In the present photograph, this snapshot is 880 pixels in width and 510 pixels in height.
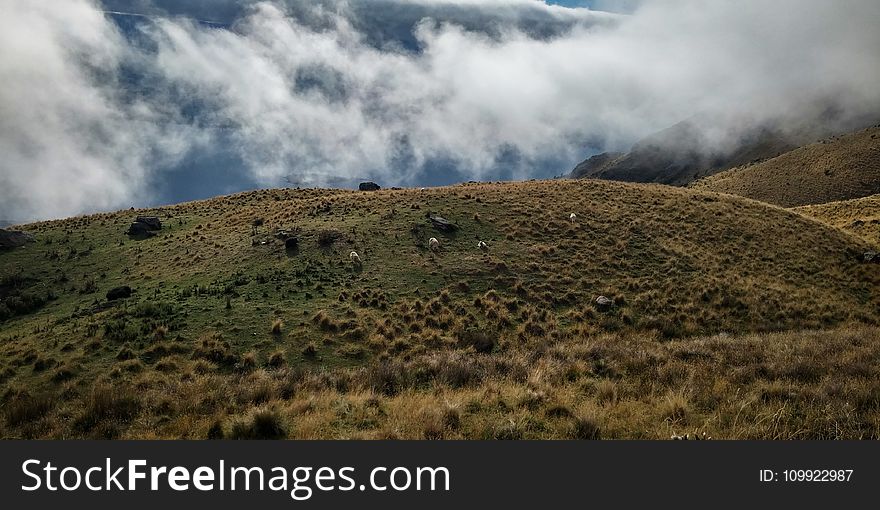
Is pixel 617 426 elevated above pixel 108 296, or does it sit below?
below

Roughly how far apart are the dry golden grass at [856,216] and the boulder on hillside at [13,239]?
70.3 meters

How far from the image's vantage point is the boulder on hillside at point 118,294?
21.1m

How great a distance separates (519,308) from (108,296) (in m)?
20.8

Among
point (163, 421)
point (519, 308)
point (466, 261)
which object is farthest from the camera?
point (466, 261)

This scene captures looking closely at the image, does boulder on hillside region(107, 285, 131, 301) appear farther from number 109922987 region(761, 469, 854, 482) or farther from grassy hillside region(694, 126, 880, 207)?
grassy hillside region(694, 126, 880, 207)

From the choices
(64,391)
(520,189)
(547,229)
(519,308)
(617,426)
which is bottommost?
(617,426)

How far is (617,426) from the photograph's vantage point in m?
6.97

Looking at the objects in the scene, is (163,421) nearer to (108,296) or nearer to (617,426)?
(617,426)

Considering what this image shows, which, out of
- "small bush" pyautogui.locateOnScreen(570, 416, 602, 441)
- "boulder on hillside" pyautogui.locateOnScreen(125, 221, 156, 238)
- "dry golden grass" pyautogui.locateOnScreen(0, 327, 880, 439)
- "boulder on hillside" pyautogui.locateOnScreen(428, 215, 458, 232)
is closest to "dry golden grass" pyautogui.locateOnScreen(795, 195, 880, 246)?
"boulder on hillside" pyautogui.locateOnScreen(428, 215, 458, 232)

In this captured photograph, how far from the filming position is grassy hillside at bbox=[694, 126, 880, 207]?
9069 cm

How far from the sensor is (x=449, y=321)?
19.4 m

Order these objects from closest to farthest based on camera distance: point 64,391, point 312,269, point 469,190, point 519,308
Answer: point 64,391, point 519,308, point 312,269, point 469,190

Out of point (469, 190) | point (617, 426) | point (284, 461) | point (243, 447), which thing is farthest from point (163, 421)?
point (469, 190)

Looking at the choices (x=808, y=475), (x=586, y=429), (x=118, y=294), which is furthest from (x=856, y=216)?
(x=118, y=294)
